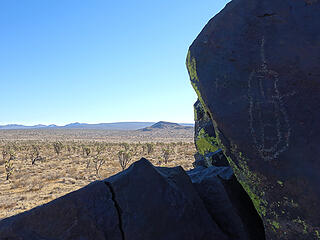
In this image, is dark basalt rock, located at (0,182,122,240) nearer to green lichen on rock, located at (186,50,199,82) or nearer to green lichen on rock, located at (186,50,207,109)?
green lichen on rock, located at (186,50,207,109)

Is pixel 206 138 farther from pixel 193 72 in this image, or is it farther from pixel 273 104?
pixel 273 104

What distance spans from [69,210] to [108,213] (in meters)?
0.62

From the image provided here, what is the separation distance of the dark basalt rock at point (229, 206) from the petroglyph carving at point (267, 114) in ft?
4.72

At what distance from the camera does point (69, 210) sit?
12.2 ft

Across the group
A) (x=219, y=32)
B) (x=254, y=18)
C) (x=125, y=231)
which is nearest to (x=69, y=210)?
(x=125, y=231)

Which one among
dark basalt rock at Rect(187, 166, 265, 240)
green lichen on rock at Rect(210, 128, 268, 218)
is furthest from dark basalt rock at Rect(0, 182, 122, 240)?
green lichen on rock at Rect(210, 128, 268, 218)

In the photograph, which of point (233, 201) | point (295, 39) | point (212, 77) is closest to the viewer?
point (295, 39)

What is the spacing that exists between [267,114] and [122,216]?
2.72m

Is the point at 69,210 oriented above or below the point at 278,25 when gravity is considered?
below

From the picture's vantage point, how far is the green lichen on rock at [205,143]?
754cm

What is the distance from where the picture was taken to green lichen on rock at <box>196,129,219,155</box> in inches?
297

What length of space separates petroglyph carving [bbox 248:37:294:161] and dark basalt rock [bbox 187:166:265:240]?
1.44 metres

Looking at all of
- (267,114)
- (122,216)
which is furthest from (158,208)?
(267,114)

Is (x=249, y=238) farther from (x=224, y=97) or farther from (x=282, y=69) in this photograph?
(x=282, y=69)
